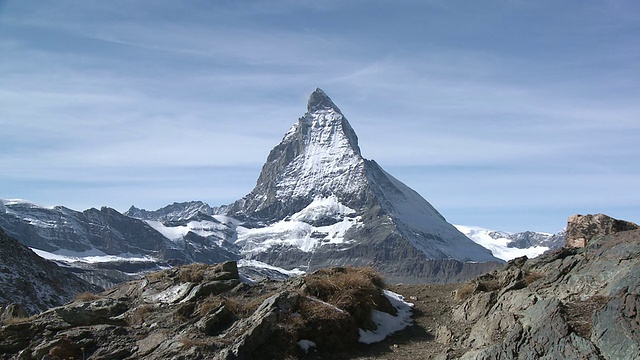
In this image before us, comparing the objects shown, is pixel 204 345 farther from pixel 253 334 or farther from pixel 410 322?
pixel 410 322

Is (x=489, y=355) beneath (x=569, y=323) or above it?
beneath

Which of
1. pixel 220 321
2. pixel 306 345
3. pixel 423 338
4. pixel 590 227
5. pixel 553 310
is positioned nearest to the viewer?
pixel 553 310

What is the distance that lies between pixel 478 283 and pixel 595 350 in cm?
892

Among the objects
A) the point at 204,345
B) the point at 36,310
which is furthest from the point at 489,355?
the point at 36,310

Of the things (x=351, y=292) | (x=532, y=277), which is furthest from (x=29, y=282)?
(x=532, y=277)

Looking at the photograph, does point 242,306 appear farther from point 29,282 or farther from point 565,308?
point 29,282

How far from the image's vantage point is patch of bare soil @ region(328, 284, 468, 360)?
17562 mm

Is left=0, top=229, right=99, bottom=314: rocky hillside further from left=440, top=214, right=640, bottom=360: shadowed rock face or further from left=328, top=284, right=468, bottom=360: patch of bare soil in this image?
left=440, top=214, right=640, bottom=360: shadowed rock face

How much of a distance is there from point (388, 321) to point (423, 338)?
64.7 inches

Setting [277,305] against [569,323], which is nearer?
[569,323]

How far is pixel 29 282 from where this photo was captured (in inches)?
2066

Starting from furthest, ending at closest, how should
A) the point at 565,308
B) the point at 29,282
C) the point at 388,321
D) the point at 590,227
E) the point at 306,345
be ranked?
1. the point at 29,282
2. the point at 590,227
3. the point at 388,321
4. the point at 306,345
5. the point at 565,308

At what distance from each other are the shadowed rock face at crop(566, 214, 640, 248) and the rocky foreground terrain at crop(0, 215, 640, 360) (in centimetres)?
5

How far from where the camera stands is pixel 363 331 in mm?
19328
